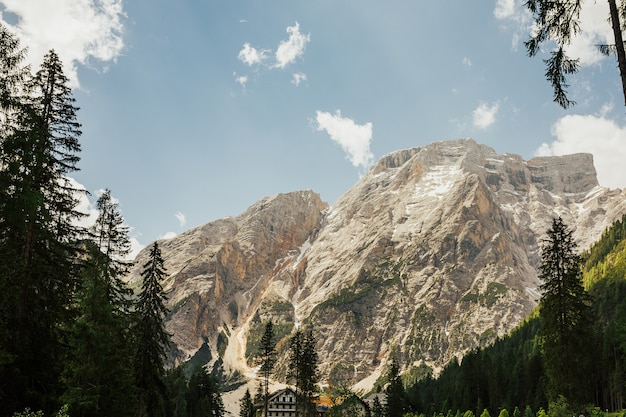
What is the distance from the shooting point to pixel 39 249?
23125mm

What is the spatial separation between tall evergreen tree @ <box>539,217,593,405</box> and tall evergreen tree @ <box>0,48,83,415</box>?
1208 inches

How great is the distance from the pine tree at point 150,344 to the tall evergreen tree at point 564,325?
2818cm

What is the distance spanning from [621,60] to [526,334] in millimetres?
160434

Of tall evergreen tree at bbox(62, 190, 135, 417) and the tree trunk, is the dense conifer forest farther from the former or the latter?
the tree trunk

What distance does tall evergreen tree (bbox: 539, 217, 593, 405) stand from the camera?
32.6 m

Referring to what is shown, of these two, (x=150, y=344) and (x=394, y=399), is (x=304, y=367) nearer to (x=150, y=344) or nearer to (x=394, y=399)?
(x=394, y=399)

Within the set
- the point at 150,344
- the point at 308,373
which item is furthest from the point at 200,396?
the point at 150,344

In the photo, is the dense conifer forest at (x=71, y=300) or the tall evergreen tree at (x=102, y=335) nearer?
the dense conifer forest at (x=71, y=300)

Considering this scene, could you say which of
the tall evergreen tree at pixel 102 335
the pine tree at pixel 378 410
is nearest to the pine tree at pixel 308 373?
the pine tree at pixel 378 410

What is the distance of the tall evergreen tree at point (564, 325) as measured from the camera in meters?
32.6

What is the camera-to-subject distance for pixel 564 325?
3306cm

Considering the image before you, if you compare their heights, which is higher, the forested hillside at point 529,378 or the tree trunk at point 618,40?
the tree trunk at point 618,40

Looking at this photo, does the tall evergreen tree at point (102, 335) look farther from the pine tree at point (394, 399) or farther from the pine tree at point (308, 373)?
the pine tree at point (394, 399)

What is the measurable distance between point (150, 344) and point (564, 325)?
3016 centimetres
